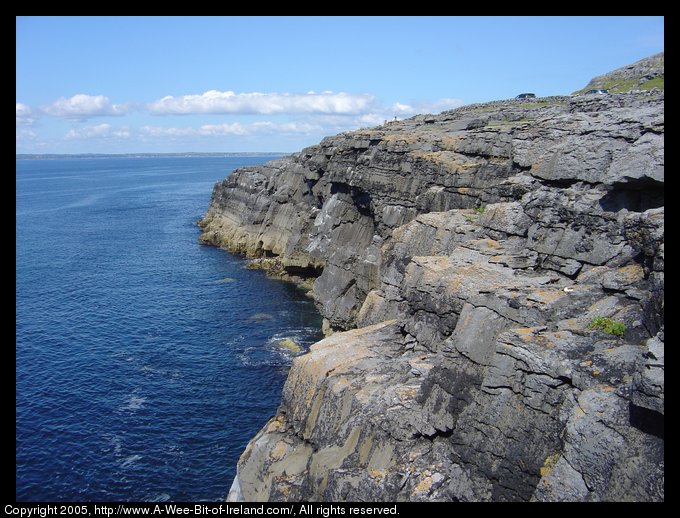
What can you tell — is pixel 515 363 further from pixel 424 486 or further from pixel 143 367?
pixel 143 367

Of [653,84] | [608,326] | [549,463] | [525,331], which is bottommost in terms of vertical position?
[549,463]

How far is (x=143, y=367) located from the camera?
55312 millimetres

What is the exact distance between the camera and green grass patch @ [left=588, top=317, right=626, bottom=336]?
19594 mm

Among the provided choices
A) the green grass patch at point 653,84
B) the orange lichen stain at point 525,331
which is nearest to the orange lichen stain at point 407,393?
the orange lichen stain at point 525,331

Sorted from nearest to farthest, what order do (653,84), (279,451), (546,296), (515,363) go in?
(515,363)
(546,296)
(279,451)
(653,84)

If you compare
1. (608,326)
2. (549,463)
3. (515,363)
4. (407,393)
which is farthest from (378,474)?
(608,326)

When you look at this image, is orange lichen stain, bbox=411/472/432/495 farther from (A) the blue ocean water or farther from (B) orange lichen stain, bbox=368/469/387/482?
(A) the blue ocean water

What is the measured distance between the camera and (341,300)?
64.6 m

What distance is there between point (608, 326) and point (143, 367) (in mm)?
46650

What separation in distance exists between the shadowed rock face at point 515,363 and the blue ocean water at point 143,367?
46.5 ft

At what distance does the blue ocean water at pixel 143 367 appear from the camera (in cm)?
3941
